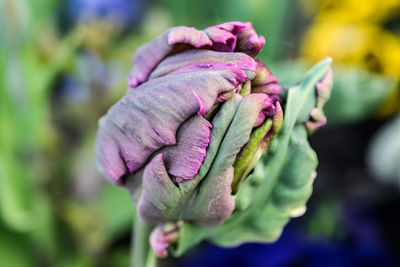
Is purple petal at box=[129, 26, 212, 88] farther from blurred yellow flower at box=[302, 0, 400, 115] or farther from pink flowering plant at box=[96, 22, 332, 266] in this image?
blurred yellow flower at box=[302, 0, 400, 115]

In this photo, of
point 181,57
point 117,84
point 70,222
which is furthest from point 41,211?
point 181,57

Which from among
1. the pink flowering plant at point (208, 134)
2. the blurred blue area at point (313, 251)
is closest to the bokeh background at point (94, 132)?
the blurred blue area at point (313, 251)

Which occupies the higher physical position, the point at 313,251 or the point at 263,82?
the point at 263,82

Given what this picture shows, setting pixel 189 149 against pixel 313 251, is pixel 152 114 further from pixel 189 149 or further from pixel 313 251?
pixel 313 251

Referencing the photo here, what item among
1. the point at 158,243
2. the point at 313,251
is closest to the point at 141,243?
the point at 158,243

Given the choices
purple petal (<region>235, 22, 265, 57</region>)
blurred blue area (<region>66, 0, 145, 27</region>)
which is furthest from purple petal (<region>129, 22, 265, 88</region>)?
blurred blue area (<region>66, 0, 145, 27</region>)

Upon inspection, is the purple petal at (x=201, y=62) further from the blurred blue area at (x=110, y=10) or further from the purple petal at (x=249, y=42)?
the blurred blue area at (x=110, y=10)
